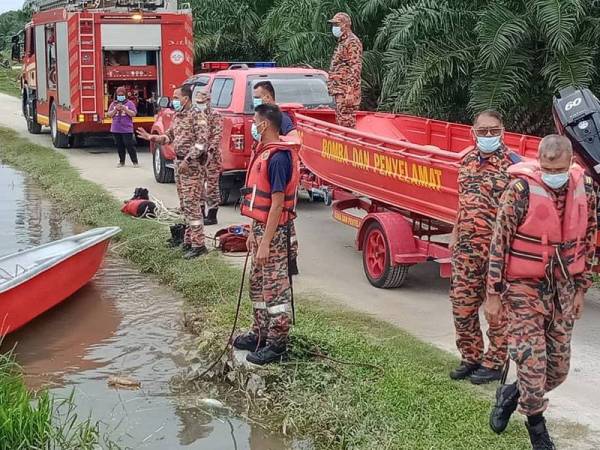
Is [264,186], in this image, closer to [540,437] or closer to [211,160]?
[540,437]

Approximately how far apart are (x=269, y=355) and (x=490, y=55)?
6633 millimetres

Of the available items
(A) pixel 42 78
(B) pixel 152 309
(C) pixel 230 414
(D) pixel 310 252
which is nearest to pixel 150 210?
(D) pixel 310 252

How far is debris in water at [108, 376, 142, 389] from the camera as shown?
260 inches

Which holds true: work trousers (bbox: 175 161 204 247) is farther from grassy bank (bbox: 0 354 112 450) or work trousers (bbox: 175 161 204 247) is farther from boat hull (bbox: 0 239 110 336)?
grassy bank (bbox: 0 354 112 450)

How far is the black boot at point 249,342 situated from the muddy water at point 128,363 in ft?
1.25

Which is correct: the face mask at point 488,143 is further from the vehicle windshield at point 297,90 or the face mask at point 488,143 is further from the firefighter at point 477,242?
the vehicle windshield at point 297,90

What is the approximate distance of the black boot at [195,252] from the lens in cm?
973

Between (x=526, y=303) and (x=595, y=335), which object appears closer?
(x=526, y=303)

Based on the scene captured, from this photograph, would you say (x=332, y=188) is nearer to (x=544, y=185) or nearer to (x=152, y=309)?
(x=152, y=309)

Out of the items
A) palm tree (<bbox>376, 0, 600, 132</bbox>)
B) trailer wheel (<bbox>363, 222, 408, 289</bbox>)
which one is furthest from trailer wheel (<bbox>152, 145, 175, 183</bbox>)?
trailer wheel (<bbox>363, 222, 408, 289</bbox>)

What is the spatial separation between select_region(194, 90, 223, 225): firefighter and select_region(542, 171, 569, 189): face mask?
542 cm

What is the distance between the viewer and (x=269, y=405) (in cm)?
608

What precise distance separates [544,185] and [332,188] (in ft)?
18.3

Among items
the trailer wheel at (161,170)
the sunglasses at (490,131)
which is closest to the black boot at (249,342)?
the sunglasses at (490,131)
